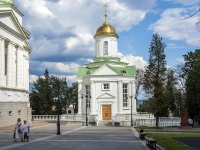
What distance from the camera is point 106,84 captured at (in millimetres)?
53375

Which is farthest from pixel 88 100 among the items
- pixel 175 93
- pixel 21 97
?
pixel 175 93

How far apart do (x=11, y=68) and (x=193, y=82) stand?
2618 centimetres

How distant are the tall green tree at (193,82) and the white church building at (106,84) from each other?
8.90 metres

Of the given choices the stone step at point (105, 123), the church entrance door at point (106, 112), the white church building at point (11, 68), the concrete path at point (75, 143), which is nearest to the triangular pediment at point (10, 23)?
the white church building at point (11, 68)

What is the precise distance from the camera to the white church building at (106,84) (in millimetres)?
52625

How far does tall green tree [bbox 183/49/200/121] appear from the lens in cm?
4814

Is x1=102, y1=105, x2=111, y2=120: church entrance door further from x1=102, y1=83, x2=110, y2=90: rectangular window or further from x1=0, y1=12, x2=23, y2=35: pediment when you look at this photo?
x1=0, y1=12, x2=23, y2=35: pediment

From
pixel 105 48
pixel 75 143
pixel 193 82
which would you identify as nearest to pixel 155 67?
pixel 193 82

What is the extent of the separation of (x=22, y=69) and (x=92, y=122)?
13306 millimetres

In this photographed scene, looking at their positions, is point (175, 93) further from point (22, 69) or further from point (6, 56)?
point (6, 56)

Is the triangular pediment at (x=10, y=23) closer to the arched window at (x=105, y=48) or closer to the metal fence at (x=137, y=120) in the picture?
the metal fence at (x=137, y=120)

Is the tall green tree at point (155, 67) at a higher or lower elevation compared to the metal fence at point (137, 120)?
higher

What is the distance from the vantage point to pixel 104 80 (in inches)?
2092

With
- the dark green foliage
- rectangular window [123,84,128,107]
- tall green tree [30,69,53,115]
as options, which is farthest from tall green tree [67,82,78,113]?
rectangular window [123,84,128,107]
